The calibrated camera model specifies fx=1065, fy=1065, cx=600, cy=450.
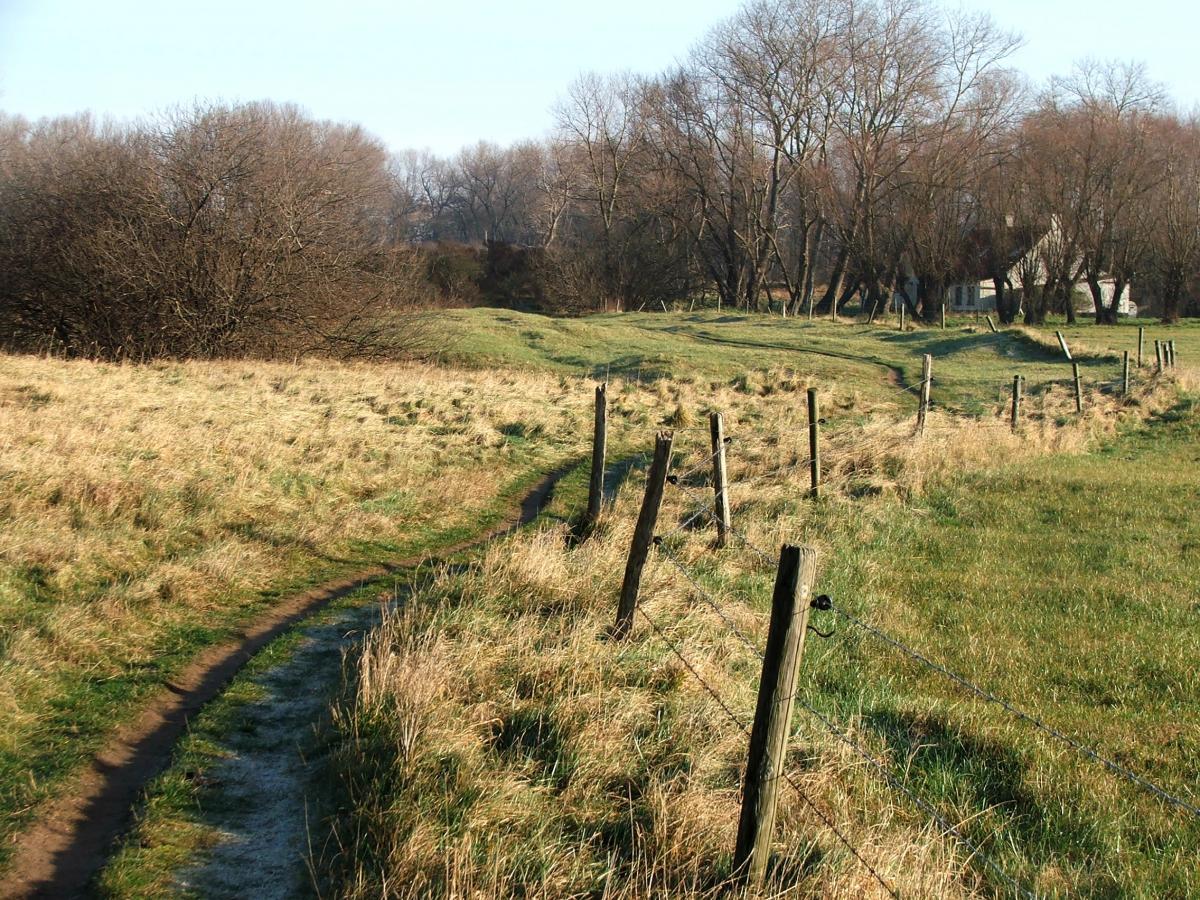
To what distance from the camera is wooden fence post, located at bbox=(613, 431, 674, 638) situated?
6746 millimetres

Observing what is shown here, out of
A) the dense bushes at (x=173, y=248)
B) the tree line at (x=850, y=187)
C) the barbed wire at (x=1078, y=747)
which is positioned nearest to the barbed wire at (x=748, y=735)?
the barbed wire at (x=1078, y=747)

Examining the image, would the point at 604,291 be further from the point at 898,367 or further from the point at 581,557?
the point at 581,557

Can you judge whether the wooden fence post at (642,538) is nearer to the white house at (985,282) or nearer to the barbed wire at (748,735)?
the barbed wire at (748,735)

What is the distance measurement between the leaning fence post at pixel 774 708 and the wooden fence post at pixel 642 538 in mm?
2542

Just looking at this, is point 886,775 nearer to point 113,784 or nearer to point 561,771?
point 561,771

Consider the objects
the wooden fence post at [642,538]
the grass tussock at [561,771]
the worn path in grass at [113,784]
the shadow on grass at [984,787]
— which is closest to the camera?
the grass tussock at [561,771]

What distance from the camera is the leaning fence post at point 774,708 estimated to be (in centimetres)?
405

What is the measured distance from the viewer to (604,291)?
2438 inches

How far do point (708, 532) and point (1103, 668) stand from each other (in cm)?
409

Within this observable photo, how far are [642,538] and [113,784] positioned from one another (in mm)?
3259

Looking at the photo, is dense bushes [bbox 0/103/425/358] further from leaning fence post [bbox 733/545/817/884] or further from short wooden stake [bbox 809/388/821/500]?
leaning fence post [bbox 733/545/817/884]

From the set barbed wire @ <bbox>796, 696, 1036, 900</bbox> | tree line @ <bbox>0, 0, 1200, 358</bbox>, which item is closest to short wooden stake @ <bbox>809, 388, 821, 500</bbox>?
barbed wire @ <bbox>796, 696, 1036, 900</bbox>

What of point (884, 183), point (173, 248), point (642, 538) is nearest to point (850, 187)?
point (884, 183)

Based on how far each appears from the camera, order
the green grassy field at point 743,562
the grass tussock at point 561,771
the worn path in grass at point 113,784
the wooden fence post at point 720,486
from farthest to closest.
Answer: the wooden fence post at point 720,486 < the green grassy field at point 743,562 < the worn path in grass at point 113,784 < the grass tussock at point 561,771
